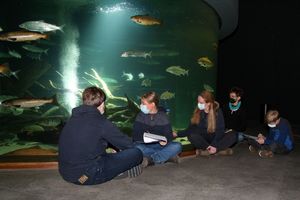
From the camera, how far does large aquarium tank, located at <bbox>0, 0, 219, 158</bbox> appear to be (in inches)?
223

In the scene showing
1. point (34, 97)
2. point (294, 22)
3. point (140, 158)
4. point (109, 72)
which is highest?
point (294, 22)

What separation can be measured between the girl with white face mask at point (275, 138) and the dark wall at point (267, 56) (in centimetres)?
614

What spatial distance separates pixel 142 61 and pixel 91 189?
292 cm

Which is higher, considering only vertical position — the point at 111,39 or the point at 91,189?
the point at 111,39

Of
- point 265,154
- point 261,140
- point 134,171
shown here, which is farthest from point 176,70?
point 134,171

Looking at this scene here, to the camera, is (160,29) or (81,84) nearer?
(81,84)

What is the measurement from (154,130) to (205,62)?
244cm

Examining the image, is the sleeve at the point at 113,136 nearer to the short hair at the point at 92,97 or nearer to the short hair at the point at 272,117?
the short hair at the point at 92,97

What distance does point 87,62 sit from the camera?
5906 mm

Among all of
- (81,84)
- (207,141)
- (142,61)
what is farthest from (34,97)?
(207,141)

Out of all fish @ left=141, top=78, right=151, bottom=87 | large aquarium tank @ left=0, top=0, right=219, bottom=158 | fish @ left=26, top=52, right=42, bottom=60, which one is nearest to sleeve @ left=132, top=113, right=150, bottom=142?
large aquarium tank @ left=0, top=0, right=219, bottom=158

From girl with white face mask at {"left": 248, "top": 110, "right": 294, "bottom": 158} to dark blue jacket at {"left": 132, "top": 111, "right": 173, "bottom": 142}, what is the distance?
200cm

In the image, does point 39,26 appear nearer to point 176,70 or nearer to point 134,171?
point 176,70

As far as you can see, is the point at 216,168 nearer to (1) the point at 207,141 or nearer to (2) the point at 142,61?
(1) the point at 207,141
